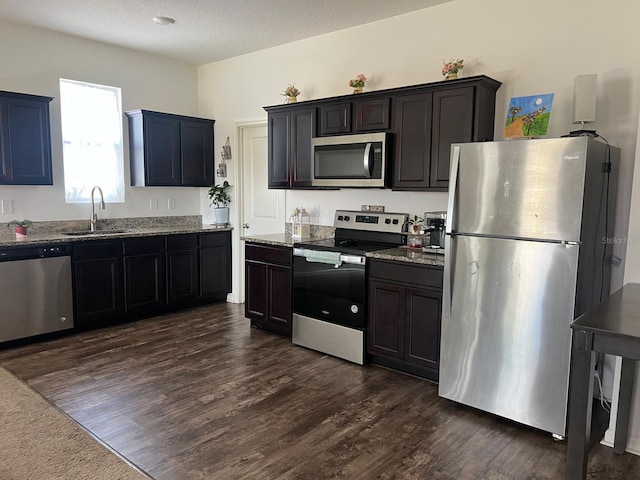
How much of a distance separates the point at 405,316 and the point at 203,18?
10.2ft

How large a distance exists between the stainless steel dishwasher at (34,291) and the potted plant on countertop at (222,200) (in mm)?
1788

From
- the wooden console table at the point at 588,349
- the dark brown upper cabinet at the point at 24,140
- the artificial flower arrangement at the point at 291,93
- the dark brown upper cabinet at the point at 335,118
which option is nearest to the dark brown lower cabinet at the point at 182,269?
the dark brown upper cabinet at the point at 24,140

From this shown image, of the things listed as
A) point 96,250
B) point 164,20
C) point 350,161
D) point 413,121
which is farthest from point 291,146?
point 96,250

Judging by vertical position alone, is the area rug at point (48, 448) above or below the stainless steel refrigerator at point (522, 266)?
→ below

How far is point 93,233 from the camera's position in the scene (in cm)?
470

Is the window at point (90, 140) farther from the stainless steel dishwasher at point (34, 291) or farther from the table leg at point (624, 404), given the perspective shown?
the table leg at point (624, 404)

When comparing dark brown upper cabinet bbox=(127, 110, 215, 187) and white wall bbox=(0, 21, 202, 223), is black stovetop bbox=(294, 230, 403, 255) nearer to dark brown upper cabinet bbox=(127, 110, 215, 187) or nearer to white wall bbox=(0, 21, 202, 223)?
dark brown upper cabinet bbox=(127, 110, 215, 187)

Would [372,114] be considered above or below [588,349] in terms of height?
above

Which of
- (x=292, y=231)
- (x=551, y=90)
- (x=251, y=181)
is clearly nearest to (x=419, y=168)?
(x=551, y=90)

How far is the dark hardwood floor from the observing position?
7.67 ft

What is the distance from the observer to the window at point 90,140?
15.5 feet

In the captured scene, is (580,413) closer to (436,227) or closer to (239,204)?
(436,227)

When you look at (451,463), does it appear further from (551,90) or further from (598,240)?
(551,90)

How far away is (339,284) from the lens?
372 cm
